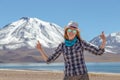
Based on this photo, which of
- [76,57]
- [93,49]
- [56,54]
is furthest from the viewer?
[56,54]

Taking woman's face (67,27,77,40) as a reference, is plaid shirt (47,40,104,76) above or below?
below

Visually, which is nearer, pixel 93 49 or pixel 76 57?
pixel 76 57

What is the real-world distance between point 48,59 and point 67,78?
73 cm

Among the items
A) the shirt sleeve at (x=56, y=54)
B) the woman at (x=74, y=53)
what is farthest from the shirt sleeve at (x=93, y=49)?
the shirt sleeve at (x=56, y=54)

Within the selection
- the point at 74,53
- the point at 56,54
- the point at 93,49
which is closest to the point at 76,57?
the point at 74,53

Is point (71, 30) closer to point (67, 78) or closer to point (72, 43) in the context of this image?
point (72, 43)

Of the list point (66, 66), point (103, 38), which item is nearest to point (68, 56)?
point (66, 66)

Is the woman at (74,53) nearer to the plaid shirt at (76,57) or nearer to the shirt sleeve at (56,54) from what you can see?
the plaid shirt at (76,57)

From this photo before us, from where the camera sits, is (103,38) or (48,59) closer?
(103,38)

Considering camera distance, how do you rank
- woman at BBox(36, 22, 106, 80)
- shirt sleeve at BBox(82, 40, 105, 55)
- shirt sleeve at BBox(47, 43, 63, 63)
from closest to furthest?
woman at BBox(36, 22, 106, 80) < shirt sleeve at BBox(82, 40, 105, 55) < shirt sleeve at BBox(47, 43, 63, 63)

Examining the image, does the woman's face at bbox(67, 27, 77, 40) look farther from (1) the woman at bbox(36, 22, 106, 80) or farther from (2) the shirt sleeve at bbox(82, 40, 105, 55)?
(2) the shirt sleeve at bbox(82, 40, 105, 55)

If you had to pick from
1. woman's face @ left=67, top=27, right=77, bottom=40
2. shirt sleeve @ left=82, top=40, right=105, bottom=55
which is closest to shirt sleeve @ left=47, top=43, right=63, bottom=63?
woman's face @ left=67, top=27, right=77, bottom=40

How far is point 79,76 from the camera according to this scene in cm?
715

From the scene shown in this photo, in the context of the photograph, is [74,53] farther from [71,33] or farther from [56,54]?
[56,54]
